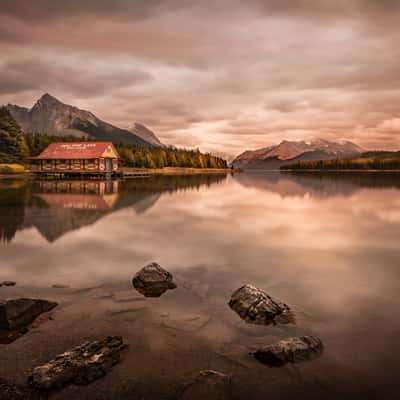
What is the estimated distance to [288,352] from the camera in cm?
609

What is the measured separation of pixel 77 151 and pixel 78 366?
75.8 m

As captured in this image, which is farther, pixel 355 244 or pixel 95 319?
pixel 355 244

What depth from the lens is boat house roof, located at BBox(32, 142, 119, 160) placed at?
7288 centimetres

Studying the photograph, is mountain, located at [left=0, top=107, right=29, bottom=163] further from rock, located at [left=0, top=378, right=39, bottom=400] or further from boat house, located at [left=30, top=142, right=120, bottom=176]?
rock, located at [left=0, top=378, right=39, bottom=400]

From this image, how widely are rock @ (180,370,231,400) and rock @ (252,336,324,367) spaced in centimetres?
99

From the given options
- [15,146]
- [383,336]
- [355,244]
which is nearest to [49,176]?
[15,146]

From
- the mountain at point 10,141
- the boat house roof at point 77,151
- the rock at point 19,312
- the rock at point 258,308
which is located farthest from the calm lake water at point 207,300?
the mountain at point 10,141

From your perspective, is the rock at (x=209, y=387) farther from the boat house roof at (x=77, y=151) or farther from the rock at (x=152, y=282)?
the boat house roof at (x=77, y=151)

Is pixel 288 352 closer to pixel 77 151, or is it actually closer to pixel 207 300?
pixel 207 300

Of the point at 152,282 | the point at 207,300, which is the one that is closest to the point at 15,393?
the point at 152,282

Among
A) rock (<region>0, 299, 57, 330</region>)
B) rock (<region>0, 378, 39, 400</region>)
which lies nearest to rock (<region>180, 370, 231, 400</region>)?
rock (<region>0, 378, 39, 400</region>)

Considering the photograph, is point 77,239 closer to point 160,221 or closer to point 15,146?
point 160,221

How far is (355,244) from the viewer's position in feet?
53.3

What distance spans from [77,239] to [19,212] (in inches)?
412
